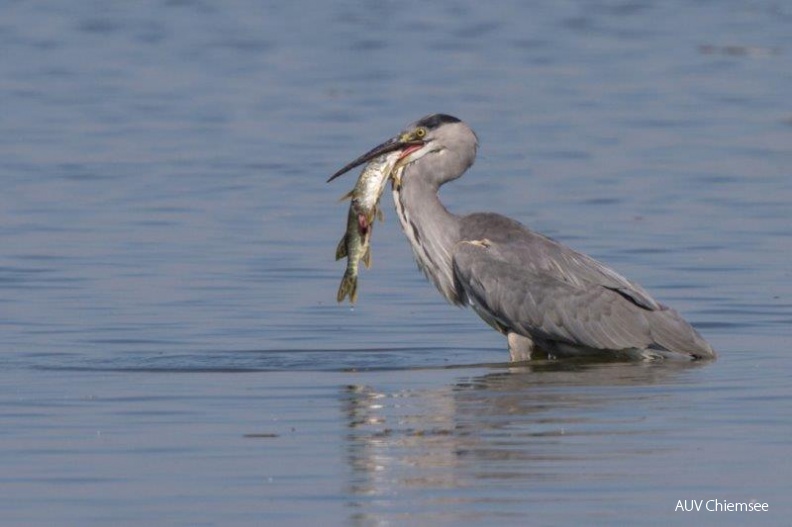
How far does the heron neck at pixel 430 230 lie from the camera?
11.4 meters

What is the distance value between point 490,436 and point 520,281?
2375mm

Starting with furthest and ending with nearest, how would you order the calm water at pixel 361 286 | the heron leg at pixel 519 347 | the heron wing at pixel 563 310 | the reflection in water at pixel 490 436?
the heron leg at pixel 519 347 < the heron wing at pixel 563 310 < the calm water at pixel 361 286 < the reflection in water at pixel 490 436

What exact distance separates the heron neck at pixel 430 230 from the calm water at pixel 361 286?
0.37 meters

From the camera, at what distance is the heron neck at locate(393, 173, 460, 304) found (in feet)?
37.3

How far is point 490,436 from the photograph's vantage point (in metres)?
8.72

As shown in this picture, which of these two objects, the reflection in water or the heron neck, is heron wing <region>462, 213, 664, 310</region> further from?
the reflection in water

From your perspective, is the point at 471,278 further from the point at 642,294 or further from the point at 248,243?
the point at 248,243

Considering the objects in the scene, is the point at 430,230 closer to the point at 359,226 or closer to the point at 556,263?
the point at 359,226

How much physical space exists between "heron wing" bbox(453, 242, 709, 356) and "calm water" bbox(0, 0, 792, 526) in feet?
0.66

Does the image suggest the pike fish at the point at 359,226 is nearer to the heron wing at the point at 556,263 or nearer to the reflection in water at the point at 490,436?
the heron wing at the point at 556,263

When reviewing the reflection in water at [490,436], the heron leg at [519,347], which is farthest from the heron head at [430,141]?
the reflection in water at [490,436]

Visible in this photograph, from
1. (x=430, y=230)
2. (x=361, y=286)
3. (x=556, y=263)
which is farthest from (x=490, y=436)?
(x=361, y=286)

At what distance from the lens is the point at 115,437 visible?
28.2 feet

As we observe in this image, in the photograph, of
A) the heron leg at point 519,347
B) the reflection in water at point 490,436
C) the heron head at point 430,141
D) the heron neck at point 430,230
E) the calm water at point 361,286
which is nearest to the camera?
the reflection in water at point 490,436
